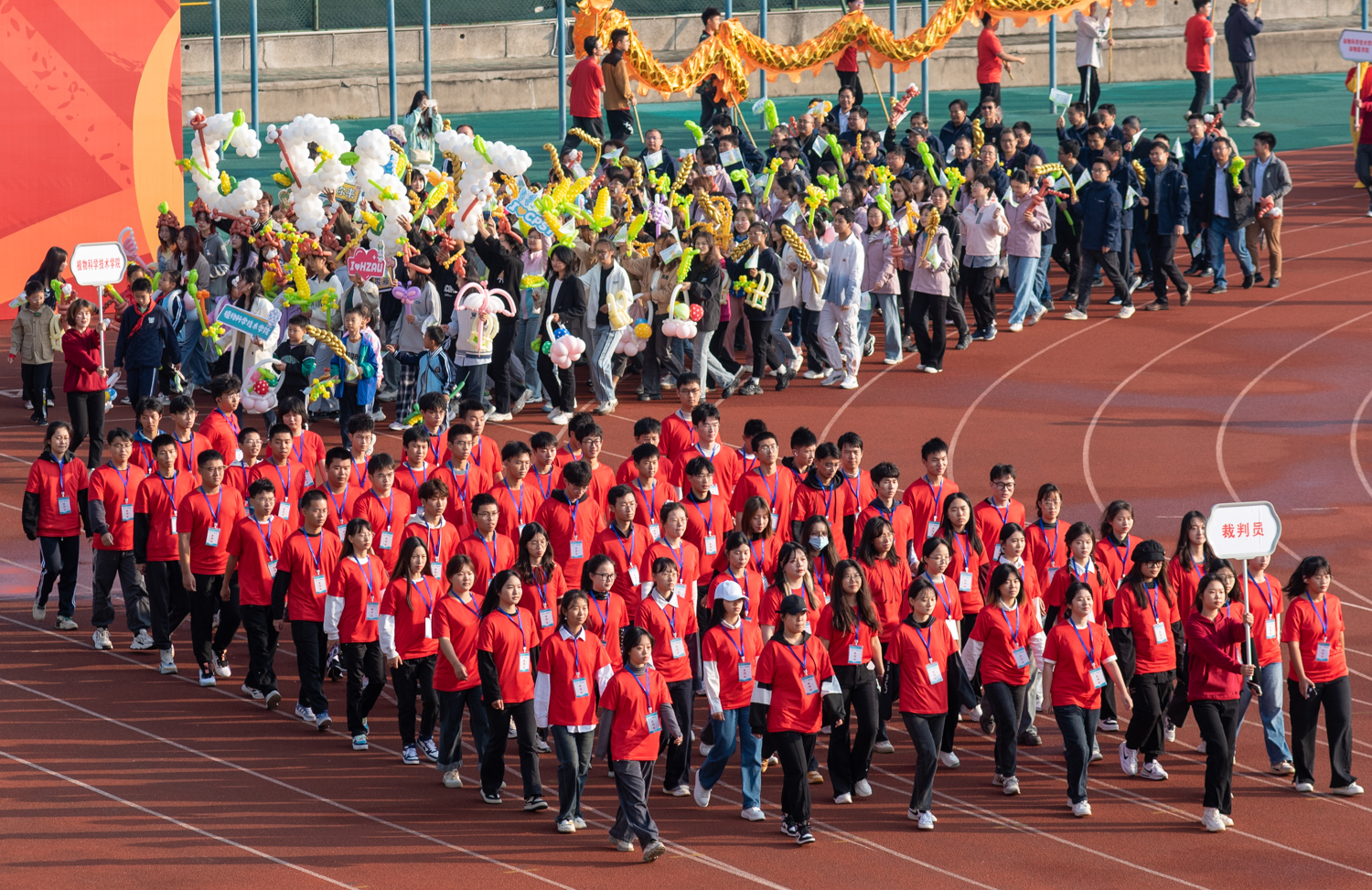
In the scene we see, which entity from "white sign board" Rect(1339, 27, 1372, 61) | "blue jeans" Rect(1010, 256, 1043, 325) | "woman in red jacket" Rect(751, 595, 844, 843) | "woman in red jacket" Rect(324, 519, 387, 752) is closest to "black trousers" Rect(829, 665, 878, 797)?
"woman in red jacket" Rect(751, 595, 844, 843)

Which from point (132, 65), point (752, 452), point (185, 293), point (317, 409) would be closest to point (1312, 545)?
point (752, 452)

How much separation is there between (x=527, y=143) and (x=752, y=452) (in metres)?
16.7

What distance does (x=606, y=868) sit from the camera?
32.1ft

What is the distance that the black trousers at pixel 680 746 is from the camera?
1079 centimetres

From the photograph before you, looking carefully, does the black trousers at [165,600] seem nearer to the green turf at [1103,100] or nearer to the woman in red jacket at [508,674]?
the woman in red jacket at [508,674]

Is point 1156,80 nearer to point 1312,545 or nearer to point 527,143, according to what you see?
point 527,143

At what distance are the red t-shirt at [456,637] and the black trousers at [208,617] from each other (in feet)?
7.03

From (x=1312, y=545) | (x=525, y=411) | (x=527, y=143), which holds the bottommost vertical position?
(x=1312, y=545)

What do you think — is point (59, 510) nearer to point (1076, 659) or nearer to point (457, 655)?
point (457, 655)

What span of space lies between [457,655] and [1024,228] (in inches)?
427

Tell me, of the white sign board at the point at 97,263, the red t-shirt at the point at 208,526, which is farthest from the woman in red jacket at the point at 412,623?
→ the white sign board at the point at 97,263

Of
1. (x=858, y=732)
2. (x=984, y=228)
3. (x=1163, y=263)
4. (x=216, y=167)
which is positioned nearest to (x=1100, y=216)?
(x=1163, y=263)

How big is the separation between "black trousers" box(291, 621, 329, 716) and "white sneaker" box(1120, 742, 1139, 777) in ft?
15.5

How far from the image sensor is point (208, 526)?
482 inches
